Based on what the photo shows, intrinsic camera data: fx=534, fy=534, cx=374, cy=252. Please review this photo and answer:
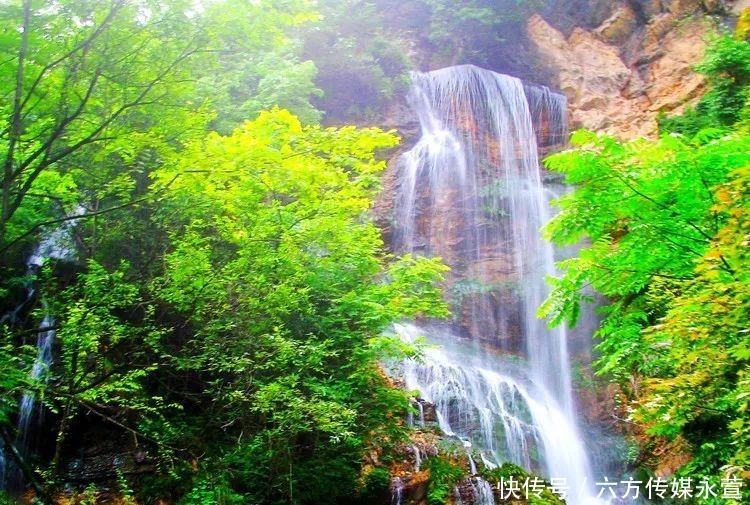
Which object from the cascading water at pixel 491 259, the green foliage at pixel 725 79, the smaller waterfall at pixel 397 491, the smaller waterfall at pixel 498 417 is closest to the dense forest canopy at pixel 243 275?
the smaller waterfall at pixel 397 491

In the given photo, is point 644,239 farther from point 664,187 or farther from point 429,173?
point 429,173

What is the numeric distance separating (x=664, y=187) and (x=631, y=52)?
20769 millimetres

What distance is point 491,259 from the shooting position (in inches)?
677

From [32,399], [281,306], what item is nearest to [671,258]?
[281,306]

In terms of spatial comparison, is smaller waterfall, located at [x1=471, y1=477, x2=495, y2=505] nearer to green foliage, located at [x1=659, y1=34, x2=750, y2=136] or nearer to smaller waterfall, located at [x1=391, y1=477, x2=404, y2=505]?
smaller waterfall, located at [x1=391, y1=477, x2=404, y2=505]

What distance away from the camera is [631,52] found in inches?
896

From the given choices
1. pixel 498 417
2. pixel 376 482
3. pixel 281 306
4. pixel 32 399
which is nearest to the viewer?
pixel 281 306

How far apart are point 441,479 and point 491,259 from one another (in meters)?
9.96

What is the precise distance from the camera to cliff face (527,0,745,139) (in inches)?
765

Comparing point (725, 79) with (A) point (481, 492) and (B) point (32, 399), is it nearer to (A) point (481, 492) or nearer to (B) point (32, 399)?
(A) point (481, 492)

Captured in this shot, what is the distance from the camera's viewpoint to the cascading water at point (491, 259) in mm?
11984

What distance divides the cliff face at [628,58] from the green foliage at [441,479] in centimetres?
1504

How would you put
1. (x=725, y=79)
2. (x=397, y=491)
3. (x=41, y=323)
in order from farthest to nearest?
(x=725, y=79) < (x=41, y=323) < (x=397, y=491)

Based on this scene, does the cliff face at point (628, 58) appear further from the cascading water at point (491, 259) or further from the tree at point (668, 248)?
the tree at point (668, 248)
